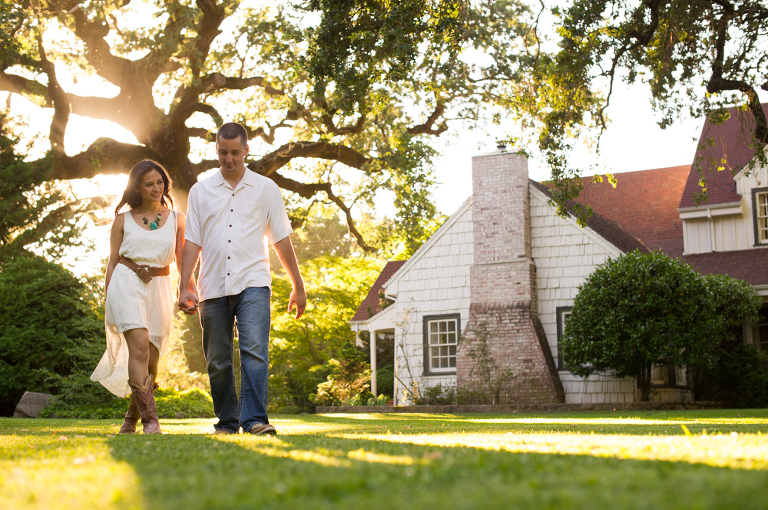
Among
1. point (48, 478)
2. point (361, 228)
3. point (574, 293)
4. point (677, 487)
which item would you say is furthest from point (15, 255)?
point (677, 487)

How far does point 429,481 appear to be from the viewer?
7.74 feet

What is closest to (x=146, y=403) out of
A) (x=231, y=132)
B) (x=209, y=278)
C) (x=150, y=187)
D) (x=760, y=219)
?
(x=209, y=278)

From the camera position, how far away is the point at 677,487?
2.15 meters

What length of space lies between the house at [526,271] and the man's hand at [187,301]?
13565 mm

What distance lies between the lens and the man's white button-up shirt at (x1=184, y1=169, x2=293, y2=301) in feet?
18.0

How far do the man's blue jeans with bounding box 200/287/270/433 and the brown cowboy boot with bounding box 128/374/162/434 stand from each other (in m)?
0.51

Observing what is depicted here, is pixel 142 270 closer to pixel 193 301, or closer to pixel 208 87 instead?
pixel 193 301

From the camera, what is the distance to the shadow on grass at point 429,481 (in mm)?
1983

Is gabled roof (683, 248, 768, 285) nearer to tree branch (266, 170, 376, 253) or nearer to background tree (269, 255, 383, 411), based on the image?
tree branch (266, 170, 376, 253)

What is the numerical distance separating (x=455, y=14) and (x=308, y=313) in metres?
20.2

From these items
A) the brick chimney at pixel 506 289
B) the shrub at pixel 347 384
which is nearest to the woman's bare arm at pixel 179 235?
the brick chimney at pixel 506 289

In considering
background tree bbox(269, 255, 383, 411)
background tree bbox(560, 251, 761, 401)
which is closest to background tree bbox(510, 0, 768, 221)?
background tree bbox(560, 251, 761, 401)

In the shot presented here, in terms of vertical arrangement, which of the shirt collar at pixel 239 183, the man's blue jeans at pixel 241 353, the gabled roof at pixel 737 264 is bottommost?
the man's blue jeans at pixel 241 353

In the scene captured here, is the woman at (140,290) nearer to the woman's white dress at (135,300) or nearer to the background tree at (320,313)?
the woman's white dress at (135,300)
